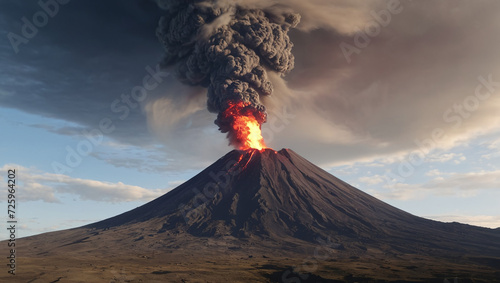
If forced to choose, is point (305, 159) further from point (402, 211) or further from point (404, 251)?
point (404, 251)

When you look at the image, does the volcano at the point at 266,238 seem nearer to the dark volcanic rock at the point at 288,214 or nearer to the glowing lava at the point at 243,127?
the dark volcanic rock at the point at 288,214

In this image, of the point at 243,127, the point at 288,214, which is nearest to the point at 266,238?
the point at 288,214

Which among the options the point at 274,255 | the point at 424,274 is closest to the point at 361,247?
the point at 274,255

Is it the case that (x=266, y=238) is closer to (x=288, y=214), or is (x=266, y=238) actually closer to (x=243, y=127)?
(x=288, y=214)

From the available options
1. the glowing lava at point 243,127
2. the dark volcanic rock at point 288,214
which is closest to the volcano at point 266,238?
the dark volcanic rock at point 288,214

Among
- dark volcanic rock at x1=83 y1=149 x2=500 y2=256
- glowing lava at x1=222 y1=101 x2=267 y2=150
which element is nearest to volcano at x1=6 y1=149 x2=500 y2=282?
dark volcanic rock at x1=83 y1=149 x2=500 y2=256
